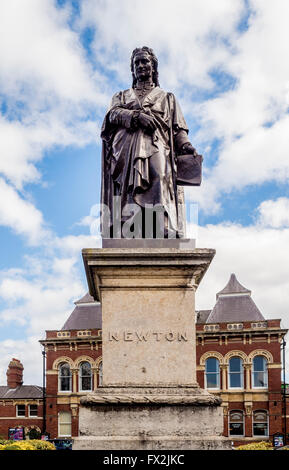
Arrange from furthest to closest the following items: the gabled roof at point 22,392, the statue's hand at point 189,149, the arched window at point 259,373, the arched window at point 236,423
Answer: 1. the gabled roof at point 22,392
2. the arched window at point 259,373
3. the arched window at point 236,423
4. the statue's hand at point 189,149

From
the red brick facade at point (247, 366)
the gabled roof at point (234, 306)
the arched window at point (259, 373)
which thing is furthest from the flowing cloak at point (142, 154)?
the gabled roof at point (234, 306)

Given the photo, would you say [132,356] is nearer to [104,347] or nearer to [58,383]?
[104,347]

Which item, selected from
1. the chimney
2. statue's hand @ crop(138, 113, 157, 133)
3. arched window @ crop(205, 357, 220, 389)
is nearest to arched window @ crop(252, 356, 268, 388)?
arched window @ crop(205, 357, 220, 389)

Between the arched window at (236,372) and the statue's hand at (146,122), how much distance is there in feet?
121

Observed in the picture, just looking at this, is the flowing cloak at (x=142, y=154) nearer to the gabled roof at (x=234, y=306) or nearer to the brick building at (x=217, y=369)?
the brick building at (x=217, y=369)

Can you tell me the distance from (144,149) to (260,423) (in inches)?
1480

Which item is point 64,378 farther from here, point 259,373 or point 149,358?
A: point 149,358

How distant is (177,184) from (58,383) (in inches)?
1576

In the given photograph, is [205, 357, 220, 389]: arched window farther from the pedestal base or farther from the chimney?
the pedestal base

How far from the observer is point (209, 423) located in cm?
460

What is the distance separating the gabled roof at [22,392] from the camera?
4462 centimetres

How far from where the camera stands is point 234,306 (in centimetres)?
4269
